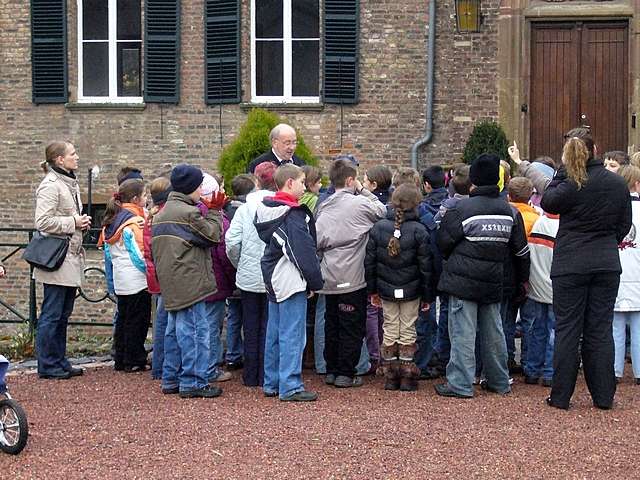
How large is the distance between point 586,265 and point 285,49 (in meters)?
10.3

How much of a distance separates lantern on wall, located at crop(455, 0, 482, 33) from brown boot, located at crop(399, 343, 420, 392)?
883cm

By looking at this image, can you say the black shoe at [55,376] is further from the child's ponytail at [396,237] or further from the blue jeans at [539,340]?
the blue jeans at [539,340]

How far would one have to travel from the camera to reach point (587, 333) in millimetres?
8898

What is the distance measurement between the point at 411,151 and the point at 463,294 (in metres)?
8.74

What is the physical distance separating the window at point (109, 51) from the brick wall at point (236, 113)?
0.65 feet

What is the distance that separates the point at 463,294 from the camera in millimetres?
9289

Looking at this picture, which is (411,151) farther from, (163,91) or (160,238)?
(160,238)

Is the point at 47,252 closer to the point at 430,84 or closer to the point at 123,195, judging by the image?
the point at 123,195

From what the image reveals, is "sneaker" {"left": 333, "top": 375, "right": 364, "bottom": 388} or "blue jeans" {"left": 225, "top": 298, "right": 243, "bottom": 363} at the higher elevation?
"blue jeans" {"left": 225, "top": 298, "right": 243, "bottom": 363}

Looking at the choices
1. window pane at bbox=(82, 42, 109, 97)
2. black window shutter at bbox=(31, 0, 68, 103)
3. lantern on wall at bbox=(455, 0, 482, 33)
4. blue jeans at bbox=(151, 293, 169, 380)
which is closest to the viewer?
blue jeans at bbox=(151, 293, 169, 380)

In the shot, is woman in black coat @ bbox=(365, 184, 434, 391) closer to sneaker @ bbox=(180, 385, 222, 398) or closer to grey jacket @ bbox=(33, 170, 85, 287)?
sneaker @ bbox=(180, 385, 222, 398)

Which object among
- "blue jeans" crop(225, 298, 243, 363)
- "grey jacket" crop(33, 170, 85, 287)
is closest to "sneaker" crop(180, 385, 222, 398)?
"blue jeans" crop(225, 298, 243, 363)

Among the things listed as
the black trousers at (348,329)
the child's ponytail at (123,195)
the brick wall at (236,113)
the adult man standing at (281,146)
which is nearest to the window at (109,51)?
the brick wall at (236,113)

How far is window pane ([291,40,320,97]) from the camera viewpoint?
18.2 m
